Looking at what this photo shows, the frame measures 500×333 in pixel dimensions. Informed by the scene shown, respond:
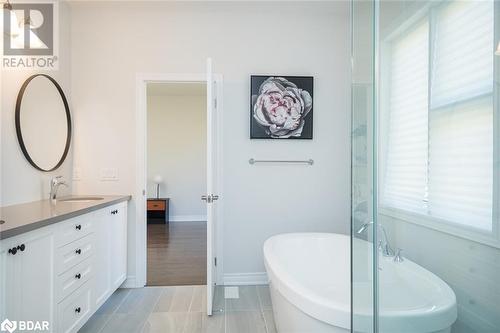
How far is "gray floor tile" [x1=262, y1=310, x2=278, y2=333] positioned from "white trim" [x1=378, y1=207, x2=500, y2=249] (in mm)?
1198

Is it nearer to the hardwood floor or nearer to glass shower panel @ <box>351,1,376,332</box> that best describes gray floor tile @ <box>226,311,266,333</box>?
the hardwood floor

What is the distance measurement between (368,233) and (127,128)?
91.7 inches

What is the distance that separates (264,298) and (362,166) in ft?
5.45

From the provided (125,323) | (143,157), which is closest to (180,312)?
(125,323)

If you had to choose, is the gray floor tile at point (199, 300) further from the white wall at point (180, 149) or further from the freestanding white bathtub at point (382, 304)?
the white wall at point (180, 149)

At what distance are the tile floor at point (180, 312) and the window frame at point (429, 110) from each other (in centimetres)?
127

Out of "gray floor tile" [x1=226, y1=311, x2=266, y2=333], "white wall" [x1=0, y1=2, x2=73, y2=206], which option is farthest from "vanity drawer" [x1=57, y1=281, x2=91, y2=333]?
"gray floor tile" [x1=226, y1=311, x2=266, y2=333]

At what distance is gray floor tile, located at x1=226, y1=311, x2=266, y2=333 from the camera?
190 cm

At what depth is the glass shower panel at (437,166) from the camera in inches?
41.9

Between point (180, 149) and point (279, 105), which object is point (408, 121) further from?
point (180, 149)

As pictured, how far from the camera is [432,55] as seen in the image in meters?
1.26

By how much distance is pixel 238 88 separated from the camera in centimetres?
265

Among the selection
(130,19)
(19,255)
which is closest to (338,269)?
(19,255)

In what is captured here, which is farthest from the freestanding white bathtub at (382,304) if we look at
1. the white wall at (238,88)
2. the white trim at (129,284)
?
the white trim at (129,284)
